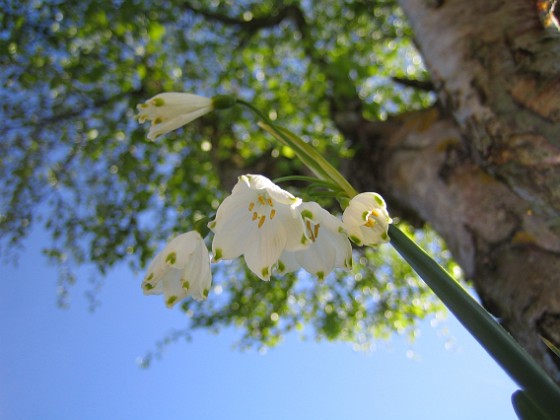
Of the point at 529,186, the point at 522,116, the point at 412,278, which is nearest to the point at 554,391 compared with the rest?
the point at 529,186

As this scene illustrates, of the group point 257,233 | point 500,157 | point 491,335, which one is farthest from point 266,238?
point 500,157

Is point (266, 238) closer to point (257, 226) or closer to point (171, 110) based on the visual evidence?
point (257, 226)

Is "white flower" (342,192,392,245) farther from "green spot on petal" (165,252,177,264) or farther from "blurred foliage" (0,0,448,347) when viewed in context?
"blurred foliage" (0,0,448,347)

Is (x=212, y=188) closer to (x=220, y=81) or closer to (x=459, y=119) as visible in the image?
(x=220, y=81)

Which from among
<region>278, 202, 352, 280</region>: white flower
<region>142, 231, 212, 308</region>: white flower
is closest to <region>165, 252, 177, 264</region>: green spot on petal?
<region>142, 231, 212, 308</region>: white flower

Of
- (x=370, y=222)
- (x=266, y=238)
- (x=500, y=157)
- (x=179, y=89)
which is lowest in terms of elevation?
(x=500, y=157)

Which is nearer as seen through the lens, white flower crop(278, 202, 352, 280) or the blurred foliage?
white flower crop(278, 202, 352, 280)
